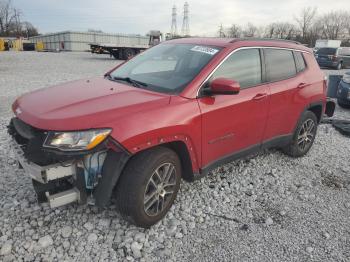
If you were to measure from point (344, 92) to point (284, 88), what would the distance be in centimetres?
539

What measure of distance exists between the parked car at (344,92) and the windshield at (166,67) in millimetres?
Result: 6400

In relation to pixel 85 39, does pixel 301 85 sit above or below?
below

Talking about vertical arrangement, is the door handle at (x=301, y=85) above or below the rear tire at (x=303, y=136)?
above

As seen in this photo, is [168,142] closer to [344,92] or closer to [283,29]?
[344,92]

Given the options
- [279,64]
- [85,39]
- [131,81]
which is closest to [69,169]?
[131,81]

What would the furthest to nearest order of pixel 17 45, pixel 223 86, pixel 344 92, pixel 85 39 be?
pixel 85 39
pixel 17 45
pixel 344 92
pixel 223 86

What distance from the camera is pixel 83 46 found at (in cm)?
4700

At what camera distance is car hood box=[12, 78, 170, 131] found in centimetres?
244

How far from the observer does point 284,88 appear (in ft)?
13.4

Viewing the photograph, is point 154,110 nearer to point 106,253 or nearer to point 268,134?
point 106,253

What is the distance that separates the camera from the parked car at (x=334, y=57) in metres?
22.2

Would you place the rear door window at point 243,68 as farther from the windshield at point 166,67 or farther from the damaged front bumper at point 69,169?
the damaged front bumper at point 69,169

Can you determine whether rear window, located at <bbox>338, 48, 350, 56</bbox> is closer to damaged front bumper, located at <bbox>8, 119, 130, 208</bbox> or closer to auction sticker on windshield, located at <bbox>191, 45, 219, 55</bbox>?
auction sticker on windshield, located at <bbox>191, 45, 219, 55</bbox>

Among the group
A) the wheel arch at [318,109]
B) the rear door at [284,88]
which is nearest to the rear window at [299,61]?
the rear door at [284,88]
